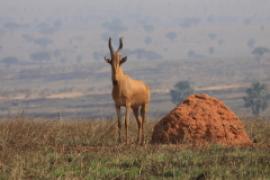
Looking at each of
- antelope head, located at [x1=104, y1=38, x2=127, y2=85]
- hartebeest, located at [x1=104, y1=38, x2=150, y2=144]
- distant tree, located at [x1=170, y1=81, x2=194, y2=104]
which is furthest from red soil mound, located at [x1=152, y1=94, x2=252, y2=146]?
distant tree, located at [x1=170, y1=81, x2=194, y2=104]

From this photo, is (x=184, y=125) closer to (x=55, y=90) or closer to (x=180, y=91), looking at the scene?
(x=180, y=91)

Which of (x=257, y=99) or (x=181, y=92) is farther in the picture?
(x=181, y=92)

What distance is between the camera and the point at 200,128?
16438 mm

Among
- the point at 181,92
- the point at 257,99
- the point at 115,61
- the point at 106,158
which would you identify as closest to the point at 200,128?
the point at 115,61

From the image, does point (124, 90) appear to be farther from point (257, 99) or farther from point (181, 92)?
point (181, 92)

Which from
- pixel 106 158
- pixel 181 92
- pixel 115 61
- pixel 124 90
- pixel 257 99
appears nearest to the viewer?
pixel 106 158

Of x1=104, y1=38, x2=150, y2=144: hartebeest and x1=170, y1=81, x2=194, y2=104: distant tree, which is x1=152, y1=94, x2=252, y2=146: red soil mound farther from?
x1=170, y1=81, x2=194, y2=104: distant tree

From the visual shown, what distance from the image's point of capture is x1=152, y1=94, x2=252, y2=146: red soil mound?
1634 centimetres

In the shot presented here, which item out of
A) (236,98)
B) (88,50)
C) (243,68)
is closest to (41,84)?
(243,68)

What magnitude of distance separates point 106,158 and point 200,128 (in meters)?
3.59

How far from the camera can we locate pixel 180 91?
79125 mm

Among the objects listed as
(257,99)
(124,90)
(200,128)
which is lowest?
(257,99)

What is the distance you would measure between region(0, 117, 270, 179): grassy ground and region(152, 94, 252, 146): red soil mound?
619 mm

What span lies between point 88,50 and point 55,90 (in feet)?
311
